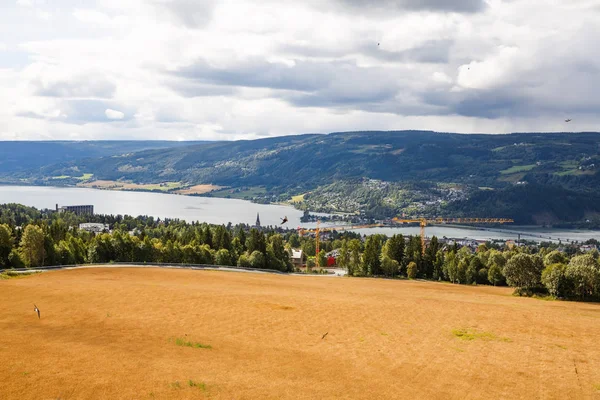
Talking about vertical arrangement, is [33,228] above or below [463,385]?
above

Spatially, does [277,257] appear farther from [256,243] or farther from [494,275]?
[494,275]

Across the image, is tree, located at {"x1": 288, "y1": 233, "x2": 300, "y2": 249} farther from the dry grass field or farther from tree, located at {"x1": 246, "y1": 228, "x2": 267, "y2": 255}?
the dry grass field

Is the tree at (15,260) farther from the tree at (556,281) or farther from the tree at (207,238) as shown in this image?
the tree at (556,281)

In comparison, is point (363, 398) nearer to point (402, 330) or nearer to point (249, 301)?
point (402, 330)

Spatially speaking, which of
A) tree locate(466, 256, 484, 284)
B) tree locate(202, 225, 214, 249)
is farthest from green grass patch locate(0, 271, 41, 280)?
tree locate(466, 256, 484, 284)

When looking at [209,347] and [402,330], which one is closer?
[209,347]

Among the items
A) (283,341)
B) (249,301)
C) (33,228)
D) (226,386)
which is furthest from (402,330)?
(33,228)
